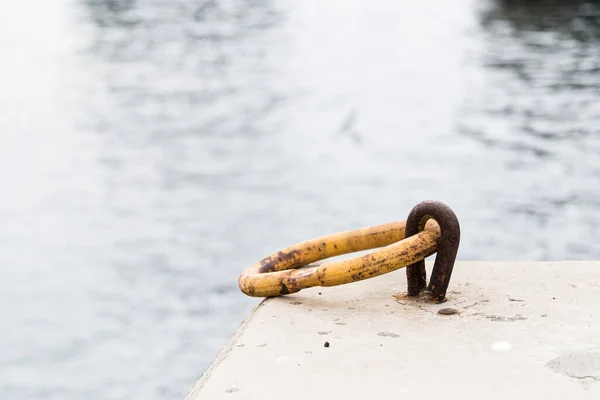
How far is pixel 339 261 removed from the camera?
2.47 meters

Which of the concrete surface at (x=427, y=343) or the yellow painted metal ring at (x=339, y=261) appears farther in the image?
the yellow painted metal ring at (x=339, y=261)

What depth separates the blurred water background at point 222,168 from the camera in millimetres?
3957

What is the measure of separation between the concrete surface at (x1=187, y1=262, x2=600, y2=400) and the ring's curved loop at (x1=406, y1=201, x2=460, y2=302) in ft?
0.18

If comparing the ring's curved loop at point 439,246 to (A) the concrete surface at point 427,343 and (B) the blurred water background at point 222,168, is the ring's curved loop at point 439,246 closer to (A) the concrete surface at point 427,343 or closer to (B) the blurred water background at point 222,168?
(A) the concrete surface at point 427,343

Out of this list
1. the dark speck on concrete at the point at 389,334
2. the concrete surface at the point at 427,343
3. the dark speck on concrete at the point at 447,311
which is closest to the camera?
the concrete surface at the point at 427,343

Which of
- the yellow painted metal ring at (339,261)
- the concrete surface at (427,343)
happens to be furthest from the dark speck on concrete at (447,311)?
the yellow painted metal ring at (339,261)

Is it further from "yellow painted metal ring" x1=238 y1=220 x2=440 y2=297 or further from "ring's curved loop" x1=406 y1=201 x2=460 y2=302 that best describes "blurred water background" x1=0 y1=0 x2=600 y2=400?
"ring's curved loop" x1=406 y1=201 x2=460 y2=302

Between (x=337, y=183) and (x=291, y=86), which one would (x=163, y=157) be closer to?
(x=337, y=183)

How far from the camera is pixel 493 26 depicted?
13141mm

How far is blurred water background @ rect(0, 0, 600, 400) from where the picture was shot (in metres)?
3.96

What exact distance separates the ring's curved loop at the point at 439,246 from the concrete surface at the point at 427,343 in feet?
0.18

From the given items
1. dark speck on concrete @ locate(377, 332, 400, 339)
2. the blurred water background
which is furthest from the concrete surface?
the blurred water background

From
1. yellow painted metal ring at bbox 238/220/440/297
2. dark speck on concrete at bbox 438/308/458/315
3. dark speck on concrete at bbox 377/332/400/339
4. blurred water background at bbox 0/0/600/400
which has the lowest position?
blurred water background at bbox 0/0/600/400

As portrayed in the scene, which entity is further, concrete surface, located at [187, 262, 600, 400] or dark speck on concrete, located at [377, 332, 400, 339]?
dark speck on concrete, located at [377, 332, 400, 339]
